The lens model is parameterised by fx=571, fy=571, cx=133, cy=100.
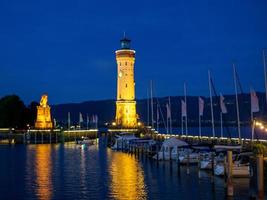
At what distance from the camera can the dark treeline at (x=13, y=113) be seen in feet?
593

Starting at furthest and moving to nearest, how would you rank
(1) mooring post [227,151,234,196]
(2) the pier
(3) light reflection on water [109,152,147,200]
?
1. (2) the pier
2. (3) light reflection on water [109,152,147,200]
3. (1) mooring post [227,151,234,196]

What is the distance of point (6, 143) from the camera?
178 m

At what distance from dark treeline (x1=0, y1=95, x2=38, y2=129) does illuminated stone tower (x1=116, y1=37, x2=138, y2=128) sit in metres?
31.7

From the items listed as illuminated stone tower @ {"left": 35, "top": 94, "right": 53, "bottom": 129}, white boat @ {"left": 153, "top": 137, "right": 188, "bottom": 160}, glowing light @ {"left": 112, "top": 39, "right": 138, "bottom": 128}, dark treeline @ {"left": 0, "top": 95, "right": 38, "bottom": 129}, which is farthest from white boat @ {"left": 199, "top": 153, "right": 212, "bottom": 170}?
dark treeline @ {"left": 0, "top": 95, "right": 38, "bottom": 129}

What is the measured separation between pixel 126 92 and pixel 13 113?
36881 millimetres

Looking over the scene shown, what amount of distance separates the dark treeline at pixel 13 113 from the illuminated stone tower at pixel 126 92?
3171cm

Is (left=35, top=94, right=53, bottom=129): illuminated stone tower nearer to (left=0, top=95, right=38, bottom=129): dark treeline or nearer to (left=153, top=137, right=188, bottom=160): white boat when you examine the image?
(left=0, top=95, right=38, bottom=129): dark treeline

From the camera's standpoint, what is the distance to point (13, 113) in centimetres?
18312

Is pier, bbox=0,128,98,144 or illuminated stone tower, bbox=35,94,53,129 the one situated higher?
illuminated stone tower, bbox=35,94,53,129

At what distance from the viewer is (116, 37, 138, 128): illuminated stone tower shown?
180875mm

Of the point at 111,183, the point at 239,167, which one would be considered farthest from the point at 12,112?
the point at 239,167

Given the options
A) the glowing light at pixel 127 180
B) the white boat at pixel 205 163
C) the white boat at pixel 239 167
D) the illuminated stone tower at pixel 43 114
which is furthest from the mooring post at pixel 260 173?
the illuminated stone tower at pixel 43 114

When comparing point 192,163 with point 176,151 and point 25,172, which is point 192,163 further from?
point 25,172

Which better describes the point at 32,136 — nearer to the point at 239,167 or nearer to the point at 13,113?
the point at 13,113
